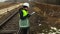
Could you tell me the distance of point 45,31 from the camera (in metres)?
11.1

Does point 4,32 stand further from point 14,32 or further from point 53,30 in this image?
point 53,30

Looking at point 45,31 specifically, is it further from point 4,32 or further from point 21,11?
point 21,11

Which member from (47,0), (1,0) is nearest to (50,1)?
(47,0)

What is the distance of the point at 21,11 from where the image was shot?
8516 mm

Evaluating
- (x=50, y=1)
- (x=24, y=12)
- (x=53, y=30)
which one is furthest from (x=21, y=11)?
(x=50, y=1)

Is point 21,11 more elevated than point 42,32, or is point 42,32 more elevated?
point 21,11

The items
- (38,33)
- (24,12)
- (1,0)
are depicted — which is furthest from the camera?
(1,0)

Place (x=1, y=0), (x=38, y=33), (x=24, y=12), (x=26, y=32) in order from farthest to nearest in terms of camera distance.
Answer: (x=1, y=0)
(x=38, y=33)
(x=26, y=32)
(x=24, y=12)

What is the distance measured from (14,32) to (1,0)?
53.7 meters

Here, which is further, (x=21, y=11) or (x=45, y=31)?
(x=45, y=31)

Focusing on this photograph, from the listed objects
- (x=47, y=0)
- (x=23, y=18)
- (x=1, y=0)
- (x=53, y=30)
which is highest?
(x=23, y=18)

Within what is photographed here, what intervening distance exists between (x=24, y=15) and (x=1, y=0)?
184ft

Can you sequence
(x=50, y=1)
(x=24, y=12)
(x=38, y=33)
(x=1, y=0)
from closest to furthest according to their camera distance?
(x=24, y=12)
(x=38, y=33)
(x=50, y=1)
(x=1, y=0)

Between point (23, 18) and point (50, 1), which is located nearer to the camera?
point (23, 18)
